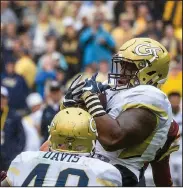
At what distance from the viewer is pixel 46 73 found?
13094 mm

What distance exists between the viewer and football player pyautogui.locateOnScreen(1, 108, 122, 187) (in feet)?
14.4

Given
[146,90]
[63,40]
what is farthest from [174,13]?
[146,90]

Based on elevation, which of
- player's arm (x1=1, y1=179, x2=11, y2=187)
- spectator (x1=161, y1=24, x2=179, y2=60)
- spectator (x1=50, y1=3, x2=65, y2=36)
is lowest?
player's arm (x1=1, y1=179, x2=11, y2=187)

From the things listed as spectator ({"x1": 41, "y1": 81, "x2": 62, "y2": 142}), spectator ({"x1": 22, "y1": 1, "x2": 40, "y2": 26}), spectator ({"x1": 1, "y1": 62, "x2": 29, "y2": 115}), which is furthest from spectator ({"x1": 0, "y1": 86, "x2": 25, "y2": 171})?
spectator ({"x1": 22, "y1": 1, "x2": 40, "y2": 26})

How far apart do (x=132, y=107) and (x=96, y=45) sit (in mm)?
8878

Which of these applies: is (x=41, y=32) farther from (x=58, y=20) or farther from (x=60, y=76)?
(x=60, y=76)

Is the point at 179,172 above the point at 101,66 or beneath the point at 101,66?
beneath

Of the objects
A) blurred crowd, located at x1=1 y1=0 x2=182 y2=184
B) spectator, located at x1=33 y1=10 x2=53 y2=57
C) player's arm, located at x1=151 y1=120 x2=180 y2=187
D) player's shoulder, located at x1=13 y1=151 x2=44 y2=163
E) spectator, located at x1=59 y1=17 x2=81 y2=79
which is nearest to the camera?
player's shoulder, located at x1=13 y1=151 x2=44 y2=163

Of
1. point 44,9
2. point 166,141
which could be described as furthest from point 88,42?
point 166,141

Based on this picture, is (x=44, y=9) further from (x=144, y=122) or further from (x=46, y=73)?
(x=144, y=122)

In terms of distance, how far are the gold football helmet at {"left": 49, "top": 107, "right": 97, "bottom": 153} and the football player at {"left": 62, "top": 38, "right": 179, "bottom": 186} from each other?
269mm

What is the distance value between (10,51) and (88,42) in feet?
4.32

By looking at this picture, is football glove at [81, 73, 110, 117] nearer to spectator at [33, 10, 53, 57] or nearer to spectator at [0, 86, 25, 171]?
spectator at [0, 86, 25, 171]

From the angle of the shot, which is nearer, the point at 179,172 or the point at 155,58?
the point at 155,58
